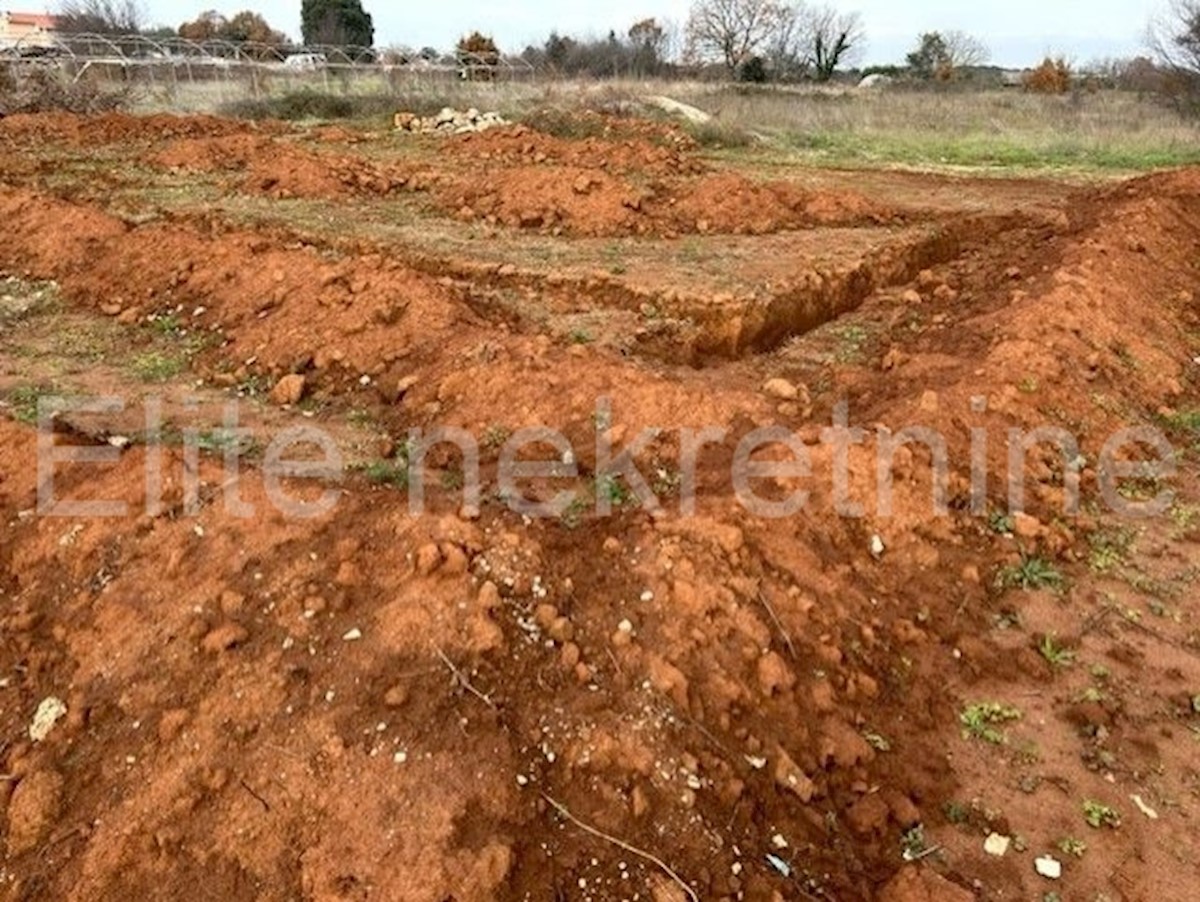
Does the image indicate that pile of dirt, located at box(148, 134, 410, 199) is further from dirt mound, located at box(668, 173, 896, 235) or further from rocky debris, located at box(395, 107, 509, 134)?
rocky debris, located at box(395, 107, 509, 134)

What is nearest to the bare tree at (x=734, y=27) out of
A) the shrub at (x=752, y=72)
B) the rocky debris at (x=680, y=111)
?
the shrub at (x=752, y=72)

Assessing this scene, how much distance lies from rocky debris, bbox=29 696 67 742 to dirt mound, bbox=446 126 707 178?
10980 mm

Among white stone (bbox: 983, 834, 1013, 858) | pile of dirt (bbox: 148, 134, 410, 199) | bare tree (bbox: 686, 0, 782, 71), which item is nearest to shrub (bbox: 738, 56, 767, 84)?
bare tree (bbox: 686, 0, 782, 71)

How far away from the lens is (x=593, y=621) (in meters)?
3.91

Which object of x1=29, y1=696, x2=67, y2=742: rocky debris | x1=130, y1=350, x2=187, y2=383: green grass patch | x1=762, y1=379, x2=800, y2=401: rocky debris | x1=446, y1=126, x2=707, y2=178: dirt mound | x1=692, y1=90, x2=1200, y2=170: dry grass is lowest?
x1=29, y1=696, x2=67, y2=742: rocky debris

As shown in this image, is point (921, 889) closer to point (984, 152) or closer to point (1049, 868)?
point (1049, 868)

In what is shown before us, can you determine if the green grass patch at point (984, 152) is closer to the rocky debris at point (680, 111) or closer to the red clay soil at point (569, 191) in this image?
the rocky debris at point (680, 111)

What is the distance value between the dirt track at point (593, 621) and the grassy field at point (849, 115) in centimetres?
983

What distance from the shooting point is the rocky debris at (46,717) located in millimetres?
3561

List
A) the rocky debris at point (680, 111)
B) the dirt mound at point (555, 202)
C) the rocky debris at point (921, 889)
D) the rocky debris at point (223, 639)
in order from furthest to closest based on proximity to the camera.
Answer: the rocky debris at point (680, 111) < the dirt mound at point (555, 202) < the rocky debris at point (223, 639) < the rocky debris at point (921, 889)

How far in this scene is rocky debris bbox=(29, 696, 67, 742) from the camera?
140 inches

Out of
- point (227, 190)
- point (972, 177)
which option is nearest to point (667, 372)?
point (227, 190)

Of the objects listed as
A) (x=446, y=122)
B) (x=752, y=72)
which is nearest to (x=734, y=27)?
(x=752, y=72)

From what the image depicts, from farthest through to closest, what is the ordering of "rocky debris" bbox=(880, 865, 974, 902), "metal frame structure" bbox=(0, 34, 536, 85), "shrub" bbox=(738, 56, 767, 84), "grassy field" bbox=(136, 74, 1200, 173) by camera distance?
"shrub" bbox=(738, 56, 767, 84), "metal frame structure" bbox=(0, 34, 536, 85), "grassy field" bbox=(136, 74, 1200, 173), "rocky debris" bbox=(880, 865, 974, 902)
